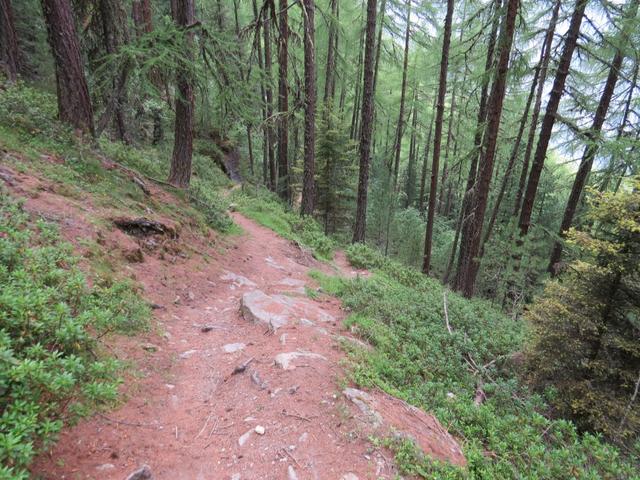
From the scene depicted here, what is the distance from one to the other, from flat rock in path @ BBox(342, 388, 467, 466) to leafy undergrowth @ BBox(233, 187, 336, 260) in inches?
288

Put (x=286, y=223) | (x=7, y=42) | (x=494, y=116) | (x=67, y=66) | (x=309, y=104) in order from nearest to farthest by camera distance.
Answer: (x=67, y=66)
(x=494, y=116)
(x=7, y=42)
(x=309, y=104)
(x=286, y=223)

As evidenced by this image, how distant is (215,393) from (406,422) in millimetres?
1892

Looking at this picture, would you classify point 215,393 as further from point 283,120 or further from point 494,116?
point 283,120

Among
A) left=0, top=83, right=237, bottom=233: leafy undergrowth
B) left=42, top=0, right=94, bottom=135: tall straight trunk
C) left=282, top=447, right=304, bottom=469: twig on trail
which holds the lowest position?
left=282, top=447, right=304, bottom=469: twig on trail

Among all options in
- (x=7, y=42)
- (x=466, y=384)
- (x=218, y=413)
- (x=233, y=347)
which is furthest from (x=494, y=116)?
(x=7, y=42)

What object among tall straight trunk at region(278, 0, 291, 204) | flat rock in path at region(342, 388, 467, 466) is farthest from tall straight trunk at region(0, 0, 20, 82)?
flat rock in path at region(342, 388, 467, 466)

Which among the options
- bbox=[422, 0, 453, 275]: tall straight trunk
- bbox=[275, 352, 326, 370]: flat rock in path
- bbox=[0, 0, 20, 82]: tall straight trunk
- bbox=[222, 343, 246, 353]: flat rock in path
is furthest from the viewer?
bbox=[422, 0, 453, 275]: tall straight trunk

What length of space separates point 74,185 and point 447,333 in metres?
6.97

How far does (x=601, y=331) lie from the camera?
476 cm

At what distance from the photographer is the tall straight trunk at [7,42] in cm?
889

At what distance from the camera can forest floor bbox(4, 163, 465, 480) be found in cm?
246

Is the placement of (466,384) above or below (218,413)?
below

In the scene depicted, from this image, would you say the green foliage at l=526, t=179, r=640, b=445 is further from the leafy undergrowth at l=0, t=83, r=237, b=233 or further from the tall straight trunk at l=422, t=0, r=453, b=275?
the leafy undergrowth at l=0, t=83, r=237, b=233

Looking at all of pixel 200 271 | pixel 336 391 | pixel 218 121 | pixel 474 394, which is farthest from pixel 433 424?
pixel 218 121
